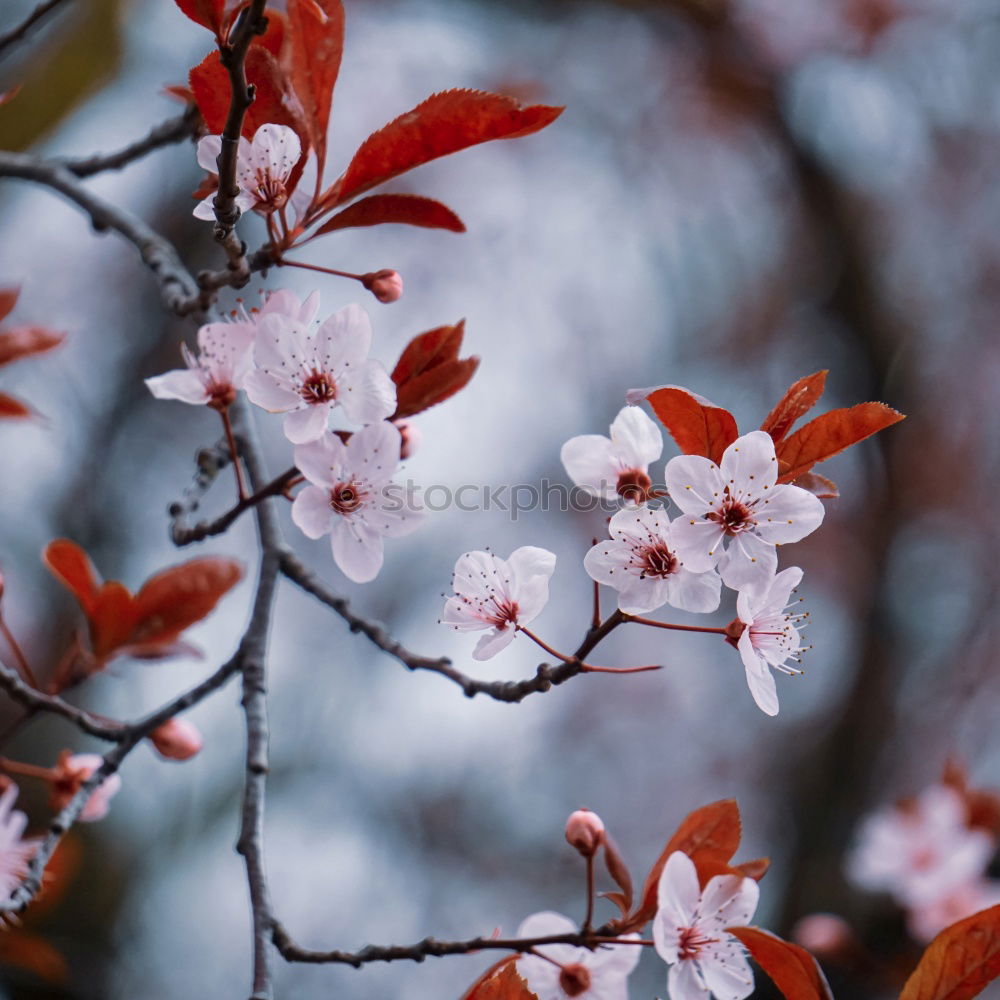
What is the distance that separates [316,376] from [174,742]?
52cm

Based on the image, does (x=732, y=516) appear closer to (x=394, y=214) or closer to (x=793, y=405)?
(x=793, y=405)

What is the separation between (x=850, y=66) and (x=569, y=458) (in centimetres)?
425

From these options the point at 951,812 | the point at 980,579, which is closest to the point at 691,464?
the point at 951,812

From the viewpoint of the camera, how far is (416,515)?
91cm

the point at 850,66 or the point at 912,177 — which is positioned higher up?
the point at 850,66

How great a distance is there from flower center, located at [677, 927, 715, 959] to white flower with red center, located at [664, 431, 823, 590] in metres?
0.32

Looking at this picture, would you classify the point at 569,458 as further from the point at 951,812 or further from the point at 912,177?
the point at 912,177

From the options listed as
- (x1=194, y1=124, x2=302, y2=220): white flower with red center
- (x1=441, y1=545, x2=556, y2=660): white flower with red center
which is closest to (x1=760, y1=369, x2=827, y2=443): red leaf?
(x1=441, y1=545, x2=556, y2=660): white flower with red center

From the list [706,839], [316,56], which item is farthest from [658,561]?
[316,56]

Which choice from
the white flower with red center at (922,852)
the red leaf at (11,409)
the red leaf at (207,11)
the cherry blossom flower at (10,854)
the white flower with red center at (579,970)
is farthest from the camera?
the white flower with red center at (922,852)

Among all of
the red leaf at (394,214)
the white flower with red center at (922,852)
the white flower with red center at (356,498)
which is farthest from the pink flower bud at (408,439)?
the white flower with red center at (922,852)

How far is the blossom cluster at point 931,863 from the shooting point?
199cm

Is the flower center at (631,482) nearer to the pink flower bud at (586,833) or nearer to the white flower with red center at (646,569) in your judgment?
the white flower with red center at (646,569)

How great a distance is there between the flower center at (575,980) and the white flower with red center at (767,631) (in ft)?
1.06
